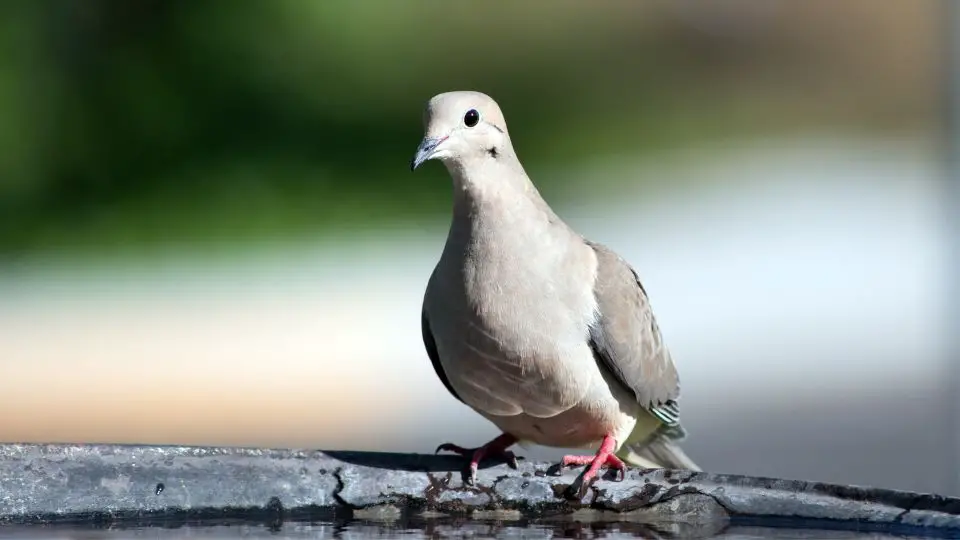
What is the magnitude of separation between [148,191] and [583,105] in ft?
16.4

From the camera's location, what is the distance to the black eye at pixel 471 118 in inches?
120

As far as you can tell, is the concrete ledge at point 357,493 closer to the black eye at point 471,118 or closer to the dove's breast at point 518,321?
the dove's breast at point 518,321

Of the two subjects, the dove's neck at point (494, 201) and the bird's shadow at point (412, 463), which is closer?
the bird's shadow at point (412, 463)

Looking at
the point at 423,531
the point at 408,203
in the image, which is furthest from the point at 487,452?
the point at 408,203

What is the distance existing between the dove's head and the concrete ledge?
0.64 m

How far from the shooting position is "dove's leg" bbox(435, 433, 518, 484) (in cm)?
305

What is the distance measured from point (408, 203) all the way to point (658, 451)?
25.4 ft

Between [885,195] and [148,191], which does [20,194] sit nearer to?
[148,191]

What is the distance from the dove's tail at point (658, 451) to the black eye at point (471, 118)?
1.11 meters

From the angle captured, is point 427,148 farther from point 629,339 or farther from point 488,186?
point 629,339

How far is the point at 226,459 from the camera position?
2.93m

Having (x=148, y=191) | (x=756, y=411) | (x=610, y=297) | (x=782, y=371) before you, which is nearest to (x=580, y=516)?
(x=610, y=297)

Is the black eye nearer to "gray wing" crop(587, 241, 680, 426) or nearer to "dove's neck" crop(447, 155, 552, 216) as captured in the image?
"dove's neck" crop(447, 155, 552, 216)

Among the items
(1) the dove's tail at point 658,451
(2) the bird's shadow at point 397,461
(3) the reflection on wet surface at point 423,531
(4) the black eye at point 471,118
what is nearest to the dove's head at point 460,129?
(4) the black eye at point 471,118
